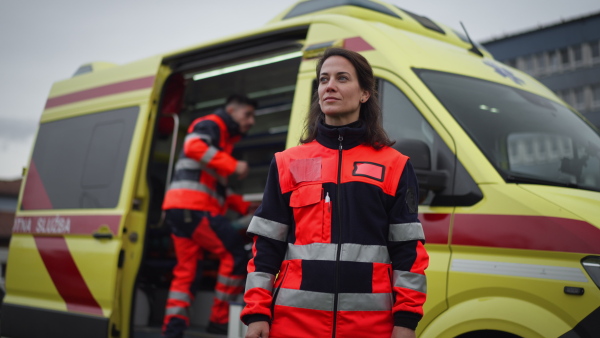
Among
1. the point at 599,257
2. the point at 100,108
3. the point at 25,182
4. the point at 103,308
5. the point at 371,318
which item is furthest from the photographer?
the point at 25,182

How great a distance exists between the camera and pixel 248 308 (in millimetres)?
2037

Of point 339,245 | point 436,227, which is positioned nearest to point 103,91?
point 436,227

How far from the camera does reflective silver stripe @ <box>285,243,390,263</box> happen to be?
2.00m

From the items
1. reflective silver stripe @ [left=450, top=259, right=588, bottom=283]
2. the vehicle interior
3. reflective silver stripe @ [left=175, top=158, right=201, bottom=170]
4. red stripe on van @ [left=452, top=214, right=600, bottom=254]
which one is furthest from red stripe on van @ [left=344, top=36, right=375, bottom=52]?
reflective silver stripe @ [left=175, top=158, right=201, bottom=170]

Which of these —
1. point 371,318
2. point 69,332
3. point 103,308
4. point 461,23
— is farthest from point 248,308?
point 461,23

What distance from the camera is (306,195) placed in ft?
6.87

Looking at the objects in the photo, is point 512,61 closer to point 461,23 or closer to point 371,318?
point 461,23

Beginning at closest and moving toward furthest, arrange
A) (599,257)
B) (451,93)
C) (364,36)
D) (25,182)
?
(599,257), (451,93), (364,36), (25,182)

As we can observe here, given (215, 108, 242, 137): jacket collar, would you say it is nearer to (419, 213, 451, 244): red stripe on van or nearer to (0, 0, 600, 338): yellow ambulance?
(0, 0, 600, 338): yellow ambulance

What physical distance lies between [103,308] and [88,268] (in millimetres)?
304

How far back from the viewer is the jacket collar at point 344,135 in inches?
84.4

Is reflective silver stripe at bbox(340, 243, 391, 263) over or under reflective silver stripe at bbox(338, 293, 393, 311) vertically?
over

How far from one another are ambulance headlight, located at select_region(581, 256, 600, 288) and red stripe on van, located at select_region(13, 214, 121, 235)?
302cm

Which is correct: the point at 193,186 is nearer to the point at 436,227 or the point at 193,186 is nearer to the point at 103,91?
the point at 103,91
